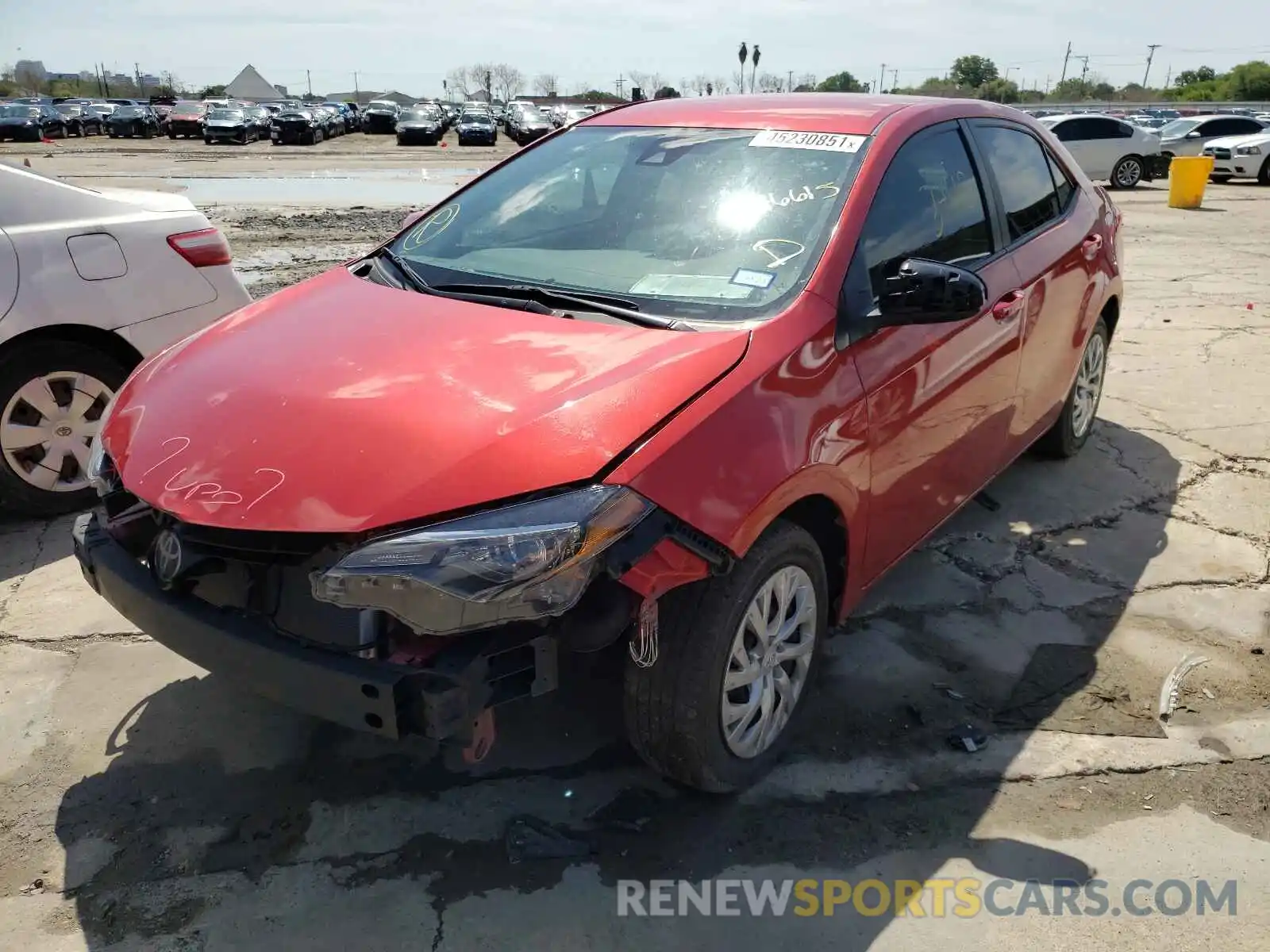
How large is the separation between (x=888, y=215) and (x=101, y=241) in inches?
131

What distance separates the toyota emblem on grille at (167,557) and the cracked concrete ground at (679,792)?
0.69 metres

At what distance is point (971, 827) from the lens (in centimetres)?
261

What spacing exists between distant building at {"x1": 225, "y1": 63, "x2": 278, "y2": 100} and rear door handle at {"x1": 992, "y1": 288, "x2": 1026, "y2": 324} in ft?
320

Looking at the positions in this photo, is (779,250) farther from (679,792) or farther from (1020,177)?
(1020,177)

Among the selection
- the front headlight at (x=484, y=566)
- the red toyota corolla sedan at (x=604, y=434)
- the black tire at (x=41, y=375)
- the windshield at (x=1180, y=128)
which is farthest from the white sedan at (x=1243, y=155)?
the front headlight at (x=484, y=566)

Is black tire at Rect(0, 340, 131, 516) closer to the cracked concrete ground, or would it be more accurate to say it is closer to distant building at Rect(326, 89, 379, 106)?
the cracked concrete ground

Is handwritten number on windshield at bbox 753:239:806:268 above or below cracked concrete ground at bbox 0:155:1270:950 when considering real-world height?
above

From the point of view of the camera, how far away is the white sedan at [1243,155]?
2138cm

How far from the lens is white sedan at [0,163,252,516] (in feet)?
13.3

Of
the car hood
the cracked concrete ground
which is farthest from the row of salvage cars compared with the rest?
the car hood

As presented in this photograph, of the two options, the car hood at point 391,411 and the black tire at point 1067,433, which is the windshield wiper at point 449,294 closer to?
the car hood at point 391,411

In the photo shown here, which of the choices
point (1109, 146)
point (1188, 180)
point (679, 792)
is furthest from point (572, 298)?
point (1109, 146)

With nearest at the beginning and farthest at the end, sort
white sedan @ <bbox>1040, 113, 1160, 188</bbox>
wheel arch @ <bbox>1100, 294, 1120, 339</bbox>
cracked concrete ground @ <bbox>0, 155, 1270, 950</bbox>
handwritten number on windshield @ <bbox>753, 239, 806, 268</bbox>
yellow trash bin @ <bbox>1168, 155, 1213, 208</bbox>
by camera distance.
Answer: cracked concrete ground @ <bbox>0, 155, 1270, 950</bbox>
handwritten number on windshield @ <bbox>753, 239, 806, 268</bbox>
wheel arch @ <bbox>1100, 294, 1120, 339</bbox>
yellow trash bin @ <bbox>1168, 155, 1213, 208</bbox>
white sedan @ <bbox>1040, 113, 1160, 188</bbox>

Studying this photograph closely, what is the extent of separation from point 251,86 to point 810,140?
100094 mm
